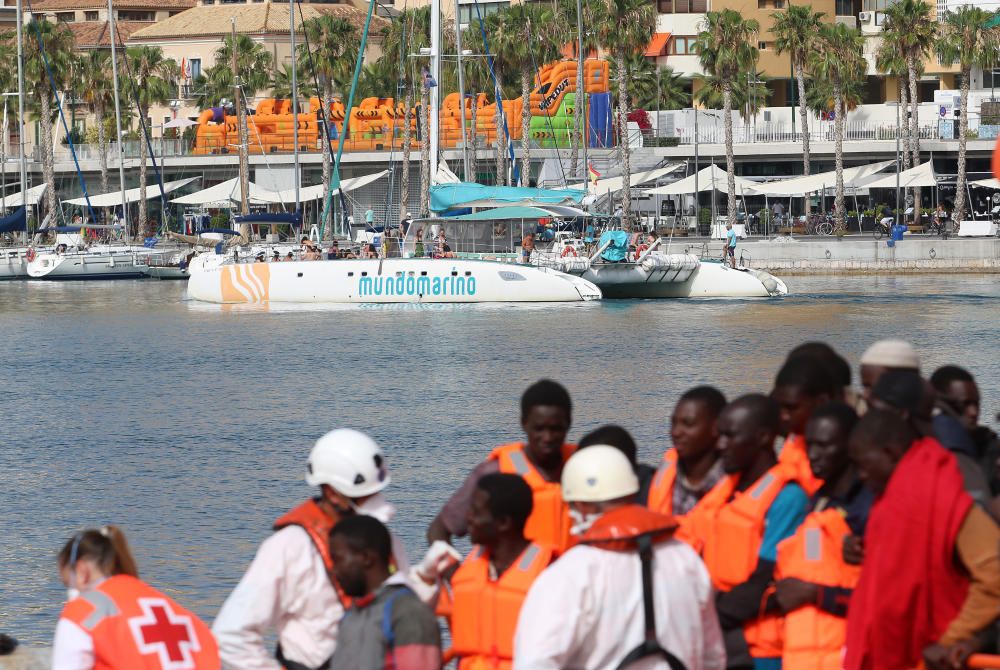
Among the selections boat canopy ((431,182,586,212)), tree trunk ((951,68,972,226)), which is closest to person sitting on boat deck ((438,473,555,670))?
boat canopy ((431,182,586,212))

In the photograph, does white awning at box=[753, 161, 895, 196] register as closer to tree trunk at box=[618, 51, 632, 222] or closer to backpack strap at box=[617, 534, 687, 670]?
tree trunk at box=[618, 51, 632, 222]

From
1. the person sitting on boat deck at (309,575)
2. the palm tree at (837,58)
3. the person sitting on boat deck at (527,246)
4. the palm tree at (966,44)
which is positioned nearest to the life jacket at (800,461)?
the person sitting on boat deck at (309,575)

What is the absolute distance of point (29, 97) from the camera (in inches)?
3477

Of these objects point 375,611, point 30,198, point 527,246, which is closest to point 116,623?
point 375,611

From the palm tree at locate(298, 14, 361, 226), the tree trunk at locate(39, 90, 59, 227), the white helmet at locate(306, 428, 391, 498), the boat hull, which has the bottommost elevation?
the boat hull

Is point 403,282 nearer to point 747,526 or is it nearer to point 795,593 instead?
point 747,526

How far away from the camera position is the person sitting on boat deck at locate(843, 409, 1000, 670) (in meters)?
5.58

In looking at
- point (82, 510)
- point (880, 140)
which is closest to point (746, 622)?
point (82, 510)

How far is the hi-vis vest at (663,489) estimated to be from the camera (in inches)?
262

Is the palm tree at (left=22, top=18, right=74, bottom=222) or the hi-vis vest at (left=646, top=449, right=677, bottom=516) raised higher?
the palm tree at (left=22, top=18, right=74, bottom=222)

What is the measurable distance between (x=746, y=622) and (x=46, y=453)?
17.9 metres

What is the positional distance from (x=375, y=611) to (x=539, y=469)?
1.28m

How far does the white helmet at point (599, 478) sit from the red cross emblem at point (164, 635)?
4.77 feet

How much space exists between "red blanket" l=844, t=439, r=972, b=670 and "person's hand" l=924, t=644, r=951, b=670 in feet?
0.21
